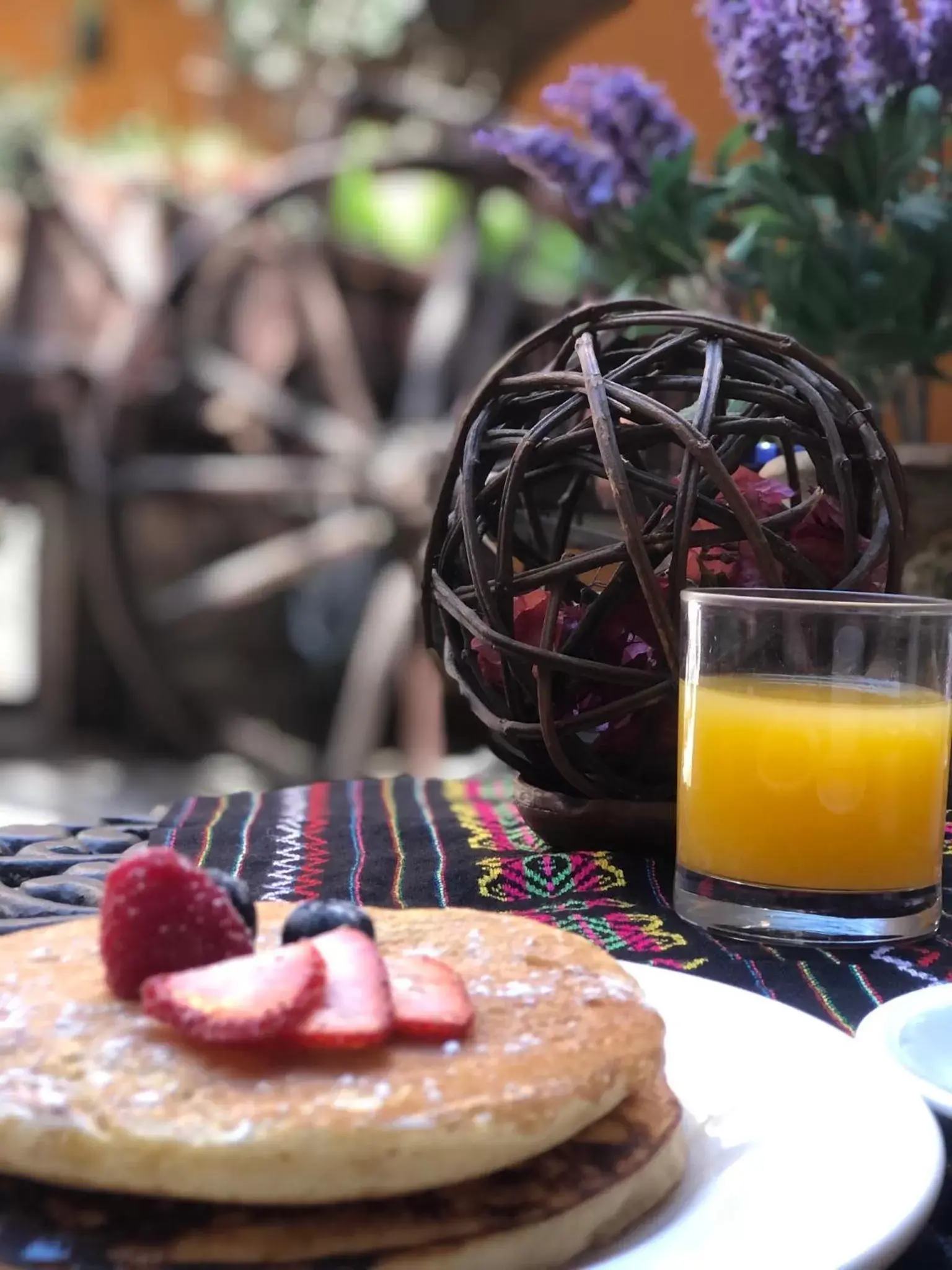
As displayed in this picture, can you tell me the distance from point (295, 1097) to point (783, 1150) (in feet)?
0.53

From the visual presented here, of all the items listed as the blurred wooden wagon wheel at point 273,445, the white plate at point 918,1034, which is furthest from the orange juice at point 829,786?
the blurred wooden wagon wheel at point 273,445

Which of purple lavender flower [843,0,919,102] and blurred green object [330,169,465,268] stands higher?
blurred green object [330,169,465,268]

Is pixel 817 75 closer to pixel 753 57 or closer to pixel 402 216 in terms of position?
pixel 753 57

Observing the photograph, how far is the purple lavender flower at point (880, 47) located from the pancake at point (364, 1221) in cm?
102

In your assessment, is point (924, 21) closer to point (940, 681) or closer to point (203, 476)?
point (940, 681)

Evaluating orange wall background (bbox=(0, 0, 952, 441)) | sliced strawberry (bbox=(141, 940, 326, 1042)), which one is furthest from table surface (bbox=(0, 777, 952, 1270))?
orange wall background (bbox=(0, 0, 952, 441))

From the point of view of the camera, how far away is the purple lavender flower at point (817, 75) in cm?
108

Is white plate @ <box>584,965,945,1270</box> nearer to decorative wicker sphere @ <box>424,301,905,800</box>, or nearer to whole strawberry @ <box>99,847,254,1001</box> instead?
whole strawberry @ <box>99,847,254,1001</box>

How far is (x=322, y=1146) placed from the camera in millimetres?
386

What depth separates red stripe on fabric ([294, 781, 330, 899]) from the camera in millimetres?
848

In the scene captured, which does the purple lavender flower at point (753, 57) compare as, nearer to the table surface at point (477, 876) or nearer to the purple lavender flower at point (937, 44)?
the purple lavender flower at point (937, 44)

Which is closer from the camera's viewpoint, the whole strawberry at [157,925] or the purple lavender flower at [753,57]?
the whole strawberry at [157,925]

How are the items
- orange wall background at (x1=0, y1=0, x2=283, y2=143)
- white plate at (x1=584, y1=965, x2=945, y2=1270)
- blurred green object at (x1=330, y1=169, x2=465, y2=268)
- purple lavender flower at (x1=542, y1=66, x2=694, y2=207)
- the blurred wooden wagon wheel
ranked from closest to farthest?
white plate at (x1=584, y1=965, x2=945, y2=1270)
purple lavender flower at (x1=542, y1=66, x2=694, y2=207)
the blurred wooden wagon wheel
blurred green object at (x1=330, y1=169, x2=465, y2=268)
orange wall background at (x1=0, y1=0, x2=283, y2=143)

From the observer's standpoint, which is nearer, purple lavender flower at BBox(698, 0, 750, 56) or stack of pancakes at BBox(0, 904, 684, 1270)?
stack of pancakes at BBox(0, 904, 684, 1270)
